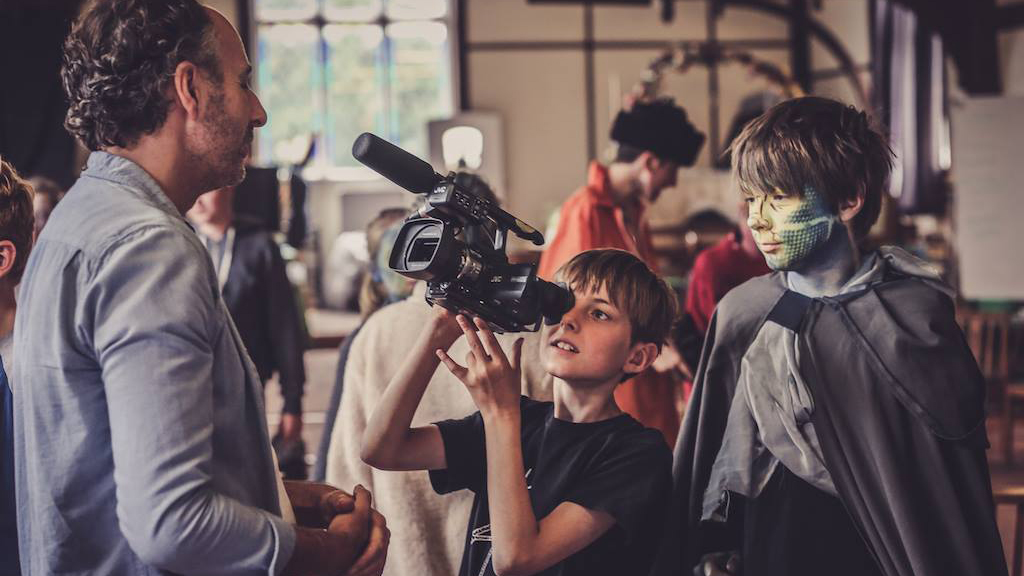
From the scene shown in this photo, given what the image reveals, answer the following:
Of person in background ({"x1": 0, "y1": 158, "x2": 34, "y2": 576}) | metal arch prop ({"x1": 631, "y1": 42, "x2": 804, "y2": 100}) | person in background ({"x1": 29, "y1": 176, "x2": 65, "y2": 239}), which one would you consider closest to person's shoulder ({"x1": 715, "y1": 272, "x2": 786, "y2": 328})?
person in background ({"x1": 0, "y1": 158, "x2": 34, "y2": 576})

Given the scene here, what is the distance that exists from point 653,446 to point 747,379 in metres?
0.16

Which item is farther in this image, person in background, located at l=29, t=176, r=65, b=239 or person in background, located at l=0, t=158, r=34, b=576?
person in background, located at l=29, t=176, r=65, b=239

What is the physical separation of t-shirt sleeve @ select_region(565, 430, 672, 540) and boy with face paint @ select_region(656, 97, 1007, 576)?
9cm

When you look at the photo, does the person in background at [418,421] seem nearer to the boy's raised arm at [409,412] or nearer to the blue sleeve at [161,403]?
the boy's raised arm at [409,412]

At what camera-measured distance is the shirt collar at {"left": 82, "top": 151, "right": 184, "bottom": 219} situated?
1.12m

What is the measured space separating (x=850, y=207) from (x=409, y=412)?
0.67m

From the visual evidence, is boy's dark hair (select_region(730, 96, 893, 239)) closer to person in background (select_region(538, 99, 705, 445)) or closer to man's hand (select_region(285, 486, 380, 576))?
man's hand (select_region(285, 486, 380, 576))

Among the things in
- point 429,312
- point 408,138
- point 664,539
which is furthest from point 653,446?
point 408,138

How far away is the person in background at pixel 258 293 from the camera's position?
327 cm

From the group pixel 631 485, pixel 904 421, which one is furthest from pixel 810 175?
pixel 631 485

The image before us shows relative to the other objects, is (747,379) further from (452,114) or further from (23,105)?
(452,114)

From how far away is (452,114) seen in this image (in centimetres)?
1191

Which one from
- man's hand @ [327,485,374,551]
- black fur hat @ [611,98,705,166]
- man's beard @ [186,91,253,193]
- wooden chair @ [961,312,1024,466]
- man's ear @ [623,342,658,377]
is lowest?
wooden chair @ [961,312,1024,466]

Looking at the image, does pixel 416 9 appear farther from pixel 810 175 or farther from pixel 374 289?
pixel 810 175
